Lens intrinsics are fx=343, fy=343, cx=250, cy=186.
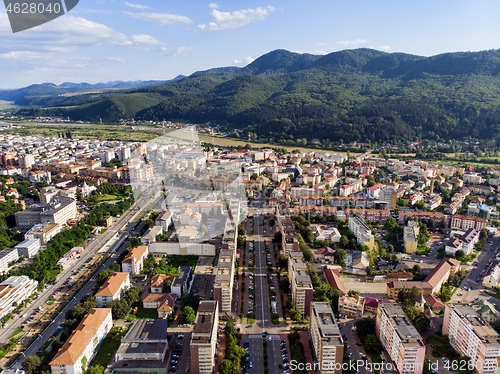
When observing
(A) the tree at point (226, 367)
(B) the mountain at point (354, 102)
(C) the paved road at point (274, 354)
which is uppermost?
(B) the mountain at point (354, 102)

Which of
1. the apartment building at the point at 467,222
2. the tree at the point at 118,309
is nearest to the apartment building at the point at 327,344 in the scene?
the tree at the point at 118,309

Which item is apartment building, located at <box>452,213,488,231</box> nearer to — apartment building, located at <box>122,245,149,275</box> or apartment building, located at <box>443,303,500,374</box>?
apartment building, located at <box>443,303,500,374</box>

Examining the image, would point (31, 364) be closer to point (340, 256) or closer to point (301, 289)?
point (301, 289)

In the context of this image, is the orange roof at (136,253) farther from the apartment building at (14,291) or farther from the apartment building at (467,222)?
the apartment building at (467,222)

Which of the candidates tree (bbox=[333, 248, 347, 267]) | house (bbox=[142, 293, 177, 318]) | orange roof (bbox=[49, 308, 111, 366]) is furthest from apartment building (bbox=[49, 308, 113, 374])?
tree (bbox=[333, 248, 347, 267])

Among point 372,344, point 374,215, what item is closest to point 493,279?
point 372,344
